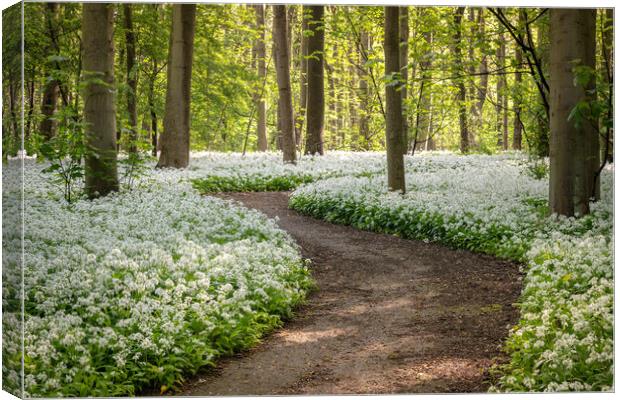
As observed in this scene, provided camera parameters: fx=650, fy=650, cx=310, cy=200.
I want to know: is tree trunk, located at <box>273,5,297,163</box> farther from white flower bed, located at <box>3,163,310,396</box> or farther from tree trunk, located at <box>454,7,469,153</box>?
white flower bed, located at <box>3,163,310,396</box>

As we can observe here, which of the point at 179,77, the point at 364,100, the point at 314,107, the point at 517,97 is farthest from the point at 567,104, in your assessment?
the point at 364,100

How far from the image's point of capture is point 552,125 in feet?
25.4

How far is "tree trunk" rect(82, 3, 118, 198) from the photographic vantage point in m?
9.31

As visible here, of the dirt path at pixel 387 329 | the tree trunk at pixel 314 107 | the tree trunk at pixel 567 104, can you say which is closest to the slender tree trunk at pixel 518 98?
the tree trunk at pixel 567 104

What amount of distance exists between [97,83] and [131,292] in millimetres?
4728

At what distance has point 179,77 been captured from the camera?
14234 millimetres

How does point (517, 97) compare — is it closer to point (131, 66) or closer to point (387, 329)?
point (387, 329)

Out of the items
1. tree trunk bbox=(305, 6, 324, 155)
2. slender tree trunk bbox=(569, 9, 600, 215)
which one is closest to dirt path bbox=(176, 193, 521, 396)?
slender tree trunk bbox=(569, 9, 600, 215)

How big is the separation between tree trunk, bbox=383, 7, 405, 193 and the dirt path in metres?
2.73

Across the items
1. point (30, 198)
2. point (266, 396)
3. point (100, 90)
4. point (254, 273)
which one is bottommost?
point (266, 396)

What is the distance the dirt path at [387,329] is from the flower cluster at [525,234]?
1.05 feet

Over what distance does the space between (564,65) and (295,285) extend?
159 inches

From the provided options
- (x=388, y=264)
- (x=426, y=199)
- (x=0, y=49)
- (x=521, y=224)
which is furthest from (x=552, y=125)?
(x=0, y=49)

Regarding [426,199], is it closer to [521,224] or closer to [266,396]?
[521,224]
